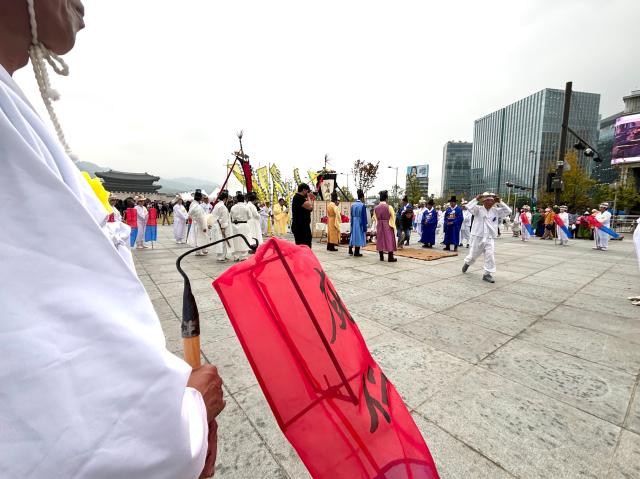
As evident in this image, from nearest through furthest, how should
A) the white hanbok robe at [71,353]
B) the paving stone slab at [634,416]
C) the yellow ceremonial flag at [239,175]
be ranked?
the white hanbok robe at [71,353], the paving stone slab at [634,416], the yellow ceremonial flag at [239,175]

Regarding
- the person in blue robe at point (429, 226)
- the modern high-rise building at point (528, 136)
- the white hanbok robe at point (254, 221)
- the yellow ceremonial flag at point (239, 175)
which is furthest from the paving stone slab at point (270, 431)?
the modern high-rise building at point (528, 136)

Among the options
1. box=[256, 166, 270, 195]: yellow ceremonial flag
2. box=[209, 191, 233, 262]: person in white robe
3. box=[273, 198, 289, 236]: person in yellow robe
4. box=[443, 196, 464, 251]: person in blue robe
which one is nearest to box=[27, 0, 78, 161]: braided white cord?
box=[209, 191, 233, 262]: person in white robe

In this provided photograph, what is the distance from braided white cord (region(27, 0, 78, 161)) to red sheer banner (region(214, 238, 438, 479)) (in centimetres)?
66

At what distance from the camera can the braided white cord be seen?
632 mm

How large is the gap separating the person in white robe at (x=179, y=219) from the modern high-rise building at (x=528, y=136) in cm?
4597

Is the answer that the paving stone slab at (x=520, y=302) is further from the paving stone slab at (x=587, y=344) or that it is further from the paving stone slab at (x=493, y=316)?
the paving stone slab at (x=587, y=344)

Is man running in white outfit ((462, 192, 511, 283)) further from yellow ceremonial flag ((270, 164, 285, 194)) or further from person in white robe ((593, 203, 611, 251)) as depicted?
yellow ceremonial flag ((270, 164, 285, 194))

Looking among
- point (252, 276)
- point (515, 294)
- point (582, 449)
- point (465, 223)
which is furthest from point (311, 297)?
point (465, 223)

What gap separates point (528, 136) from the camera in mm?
67375

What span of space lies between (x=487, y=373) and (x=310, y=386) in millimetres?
2211

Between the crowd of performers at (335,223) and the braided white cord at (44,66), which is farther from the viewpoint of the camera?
the crowd of performers at (335,223)

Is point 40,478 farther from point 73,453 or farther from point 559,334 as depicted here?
point 559,334

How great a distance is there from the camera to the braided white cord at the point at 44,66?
2.07ft

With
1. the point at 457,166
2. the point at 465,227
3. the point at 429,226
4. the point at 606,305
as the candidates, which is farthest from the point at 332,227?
the point at 457,166
